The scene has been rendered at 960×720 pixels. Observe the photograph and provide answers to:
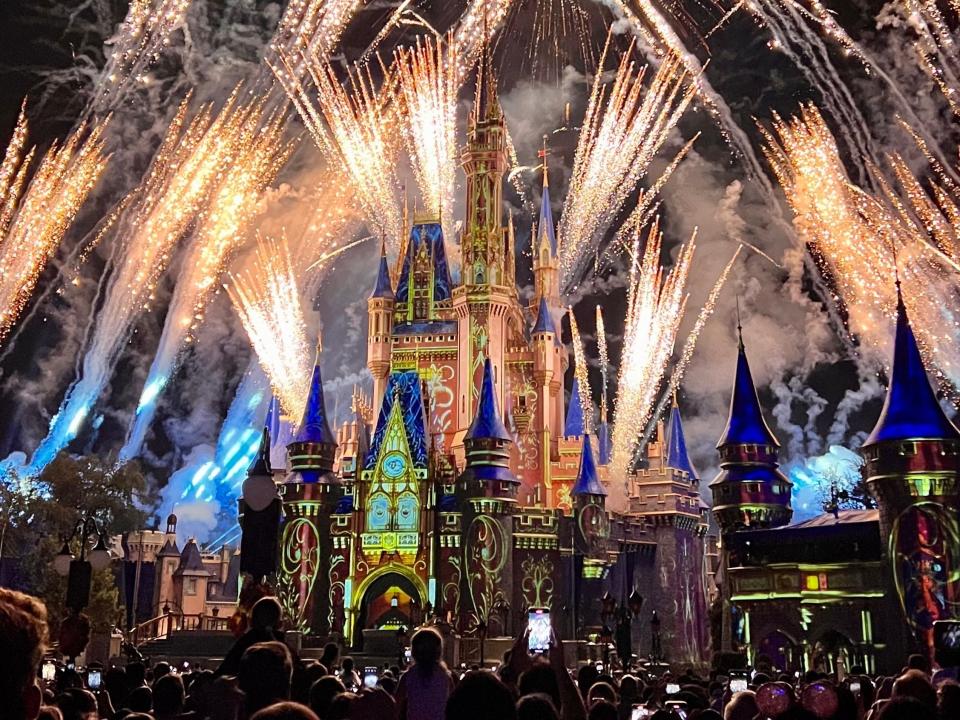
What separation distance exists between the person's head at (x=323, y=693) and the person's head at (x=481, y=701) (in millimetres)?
3959

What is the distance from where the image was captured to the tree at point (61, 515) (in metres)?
50.9

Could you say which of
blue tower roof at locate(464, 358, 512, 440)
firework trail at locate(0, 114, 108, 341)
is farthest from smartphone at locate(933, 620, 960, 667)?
firework trail at locate(0, 114, 108, 341)

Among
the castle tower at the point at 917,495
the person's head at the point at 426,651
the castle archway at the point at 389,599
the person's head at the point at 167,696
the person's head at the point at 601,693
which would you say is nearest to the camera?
the person's head at the point at 426,651

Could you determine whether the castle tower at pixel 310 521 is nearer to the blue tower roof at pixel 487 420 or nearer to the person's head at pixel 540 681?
the blue tower roof at pixel 487 420

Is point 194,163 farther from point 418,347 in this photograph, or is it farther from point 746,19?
point 746,19

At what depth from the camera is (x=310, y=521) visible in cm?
5050

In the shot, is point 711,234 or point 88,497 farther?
point 711,234

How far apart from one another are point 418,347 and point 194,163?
665 inches

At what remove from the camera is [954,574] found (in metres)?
36.6

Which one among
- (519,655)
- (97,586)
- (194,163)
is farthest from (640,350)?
(519,655)

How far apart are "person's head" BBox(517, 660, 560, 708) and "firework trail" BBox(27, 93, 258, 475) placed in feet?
161

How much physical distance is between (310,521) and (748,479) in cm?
2168

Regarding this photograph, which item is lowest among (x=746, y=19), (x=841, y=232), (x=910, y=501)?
(x=910, y=501)

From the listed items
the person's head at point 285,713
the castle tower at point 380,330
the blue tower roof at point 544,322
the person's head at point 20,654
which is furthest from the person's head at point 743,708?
the blue tower roof at point 544,322
